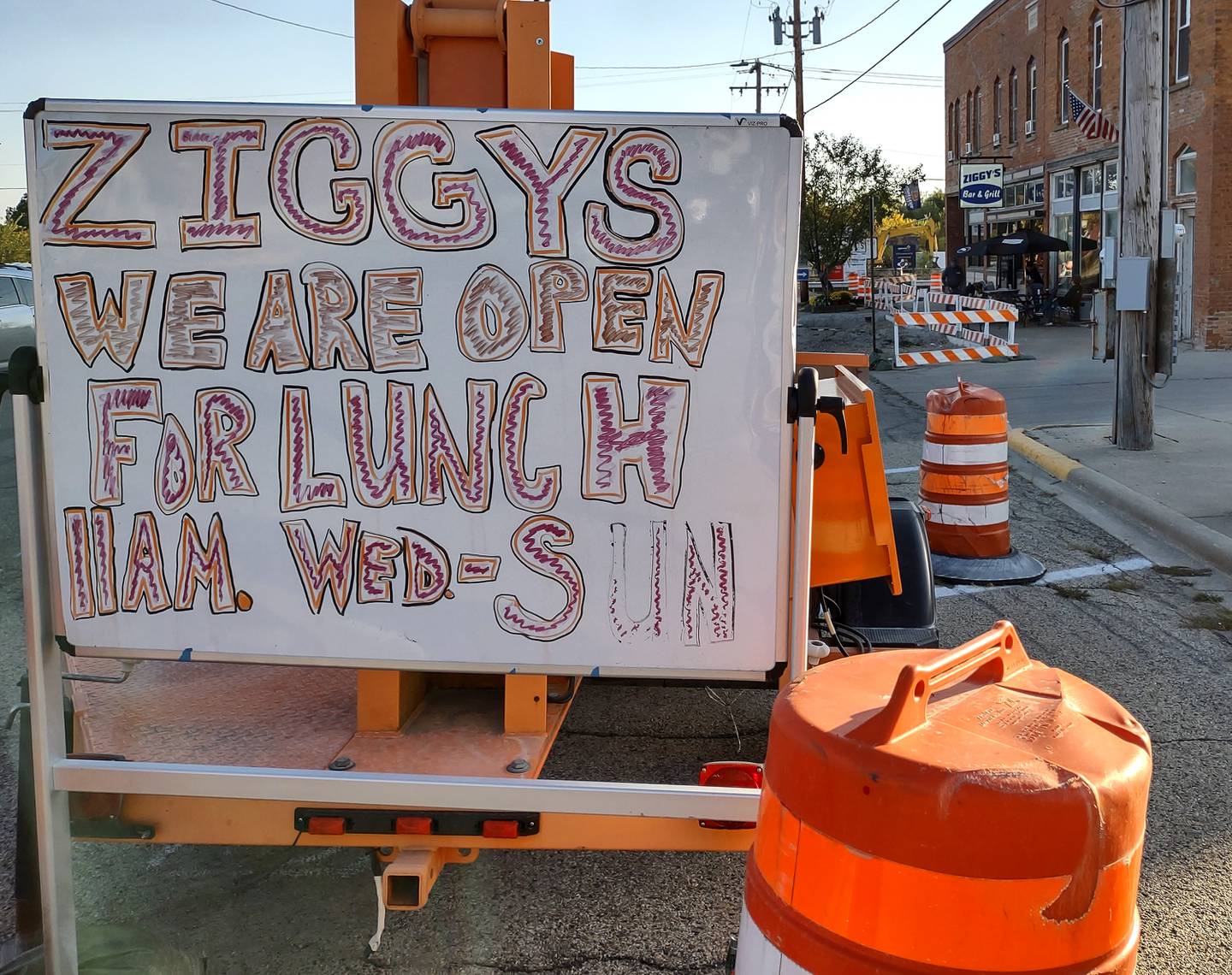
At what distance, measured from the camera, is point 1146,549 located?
26.3 ft

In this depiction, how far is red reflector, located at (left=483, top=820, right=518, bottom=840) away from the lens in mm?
2816

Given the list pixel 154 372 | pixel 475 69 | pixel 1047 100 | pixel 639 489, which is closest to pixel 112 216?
pixel 154 372

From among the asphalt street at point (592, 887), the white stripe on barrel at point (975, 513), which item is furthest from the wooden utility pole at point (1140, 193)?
the asphalt street at point (592, 887)

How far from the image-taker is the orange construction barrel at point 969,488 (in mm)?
7219

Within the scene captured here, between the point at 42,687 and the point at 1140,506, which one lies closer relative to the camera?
the point at 42,687

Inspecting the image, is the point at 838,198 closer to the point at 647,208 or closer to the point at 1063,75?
the point at 1063,75

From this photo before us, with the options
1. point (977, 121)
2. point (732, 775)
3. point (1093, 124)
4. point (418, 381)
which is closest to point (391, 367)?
point (418, 381)

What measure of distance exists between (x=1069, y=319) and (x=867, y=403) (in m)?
28.0

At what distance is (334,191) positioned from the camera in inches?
109

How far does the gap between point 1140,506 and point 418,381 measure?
7513 mm

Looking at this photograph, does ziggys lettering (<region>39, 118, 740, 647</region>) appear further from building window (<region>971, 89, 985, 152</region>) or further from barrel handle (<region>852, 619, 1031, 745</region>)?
building window (<region>971, 89, 985, 152</region>)

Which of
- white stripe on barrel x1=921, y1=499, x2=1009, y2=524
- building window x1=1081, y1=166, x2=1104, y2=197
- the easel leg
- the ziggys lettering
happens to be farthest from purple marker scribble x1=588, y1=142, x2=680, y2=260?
building window x1=1081, y1=166, x2=1104, y2=197

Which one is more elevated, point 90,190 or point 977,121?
point 977,121

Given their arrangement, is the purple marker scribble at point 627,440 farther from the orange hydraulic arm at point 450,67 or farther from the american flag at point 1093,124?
the american flag at point 1093,124
